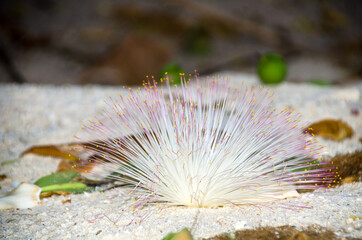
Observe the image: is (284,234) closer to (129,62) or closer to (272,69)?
(272,69)

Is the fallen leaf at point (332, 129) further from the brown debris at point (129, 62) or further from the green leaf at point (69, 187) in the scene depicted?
the brown debris at point (129, 62)

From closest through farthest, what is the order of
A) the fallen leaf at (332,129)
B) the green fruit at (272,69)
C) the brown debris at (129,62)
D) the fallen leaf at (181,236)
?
the fallen leaf at (181,236) → the fallen leaf at (332,129) → the green fruit at (272,69) → the brown debris at (129,62)

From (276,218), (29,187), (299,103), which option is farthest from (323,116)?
(29,187)

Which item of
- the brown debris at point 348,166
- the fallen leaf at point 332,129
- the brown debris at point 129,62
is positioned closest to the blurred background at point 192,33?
the brown debris at point 129,62

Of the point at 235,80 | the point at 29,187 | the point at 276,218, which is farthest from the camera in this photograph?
the point at 235,80

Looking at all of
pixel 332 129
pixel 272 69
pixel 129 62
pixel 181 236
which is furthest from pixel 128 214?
pixel 129 62

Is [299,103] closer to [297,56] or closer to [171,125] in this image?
[171,125]
